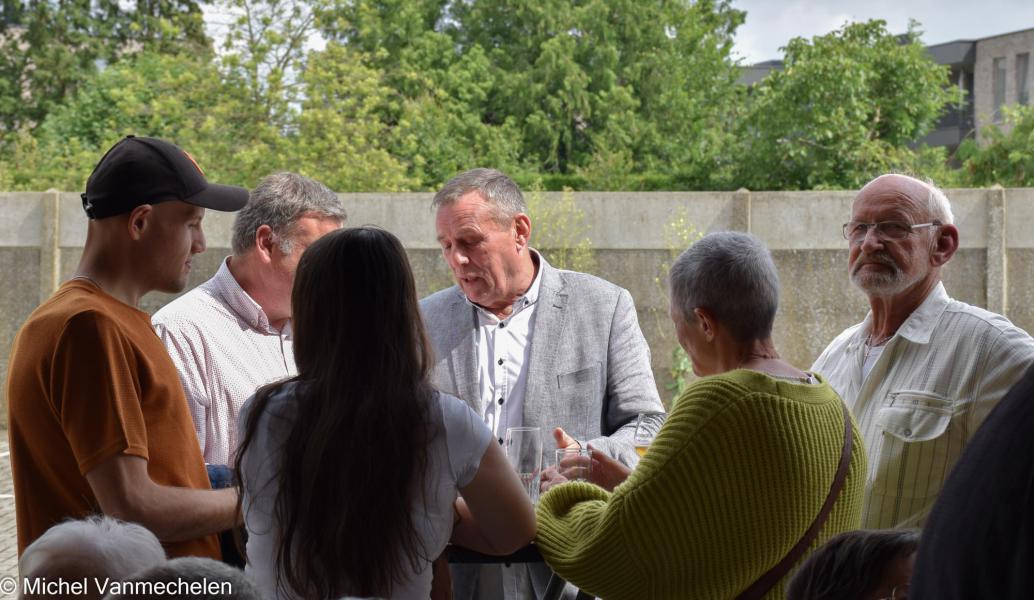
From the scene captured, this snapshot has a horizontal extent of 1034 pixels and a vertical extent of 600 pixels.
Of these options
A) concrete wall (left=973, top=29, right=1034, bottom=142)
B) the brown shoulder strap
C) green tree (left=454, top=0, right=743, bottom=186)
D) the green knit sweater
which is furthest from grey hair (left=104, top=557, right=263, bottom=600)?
concrete wall (left=973, top=29, right=1034, bottom=142)

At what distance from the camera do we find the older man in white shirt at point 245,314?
309 cm

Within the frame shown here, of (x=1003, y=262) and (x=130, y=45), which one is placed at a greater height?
(x=130, y=45)

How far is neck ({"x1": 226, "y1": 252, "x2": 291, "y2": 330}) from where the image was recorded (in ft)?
11.2

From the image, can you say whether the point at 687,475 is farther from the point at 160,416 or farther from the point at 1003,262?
the point at 1003,262

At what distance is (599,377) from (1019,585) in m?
2.58

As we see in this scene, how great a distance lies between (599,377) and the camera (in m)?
3.50

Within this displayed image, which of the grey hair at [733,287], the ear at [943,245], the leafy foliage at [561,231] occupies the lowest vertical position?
the grey hair at [733,287]

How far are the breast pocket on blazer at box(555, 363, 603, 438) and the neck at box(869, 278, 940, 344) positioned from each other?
891 mm

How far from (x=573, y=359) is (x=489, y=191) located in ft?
2.10

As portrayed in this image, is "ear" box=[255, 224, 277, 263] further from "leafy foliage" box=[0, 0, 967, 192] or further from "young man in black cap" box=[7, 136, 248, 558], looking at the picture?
"leafy foliage" box=[0, 0, 967, 192]

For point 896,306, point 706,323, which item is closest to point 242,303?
point 706,323

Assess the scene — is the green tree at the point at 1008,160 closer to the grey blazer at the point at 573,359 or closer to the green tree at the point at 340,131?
the green tree at the point at 340,131

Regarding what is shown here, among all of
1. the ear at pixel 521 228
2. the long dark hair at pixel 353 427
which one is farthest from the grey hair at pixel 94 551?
the ear at pixel 521 228

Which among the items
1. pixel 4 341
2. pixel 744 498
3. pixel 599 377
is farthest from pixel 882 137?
pixel 744 498
